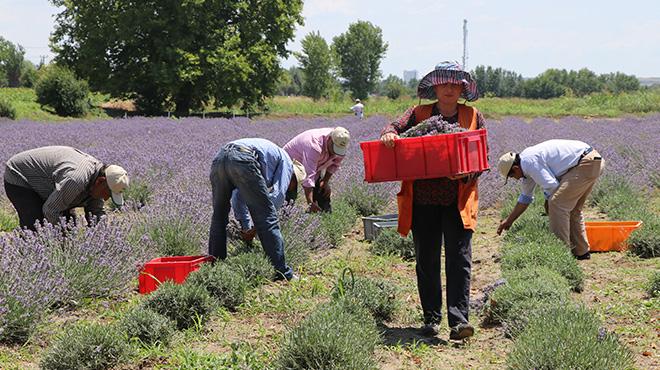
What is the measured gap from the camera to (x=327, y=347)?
3307 millimetres

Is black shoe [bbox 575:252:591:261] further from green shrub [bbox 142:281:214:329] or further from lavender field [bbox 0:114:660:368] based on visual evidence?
green shrub [bbox 142:281:214:329]

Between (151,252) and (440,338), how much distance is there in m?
2.50

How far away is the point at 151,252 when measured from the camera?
5676 mm

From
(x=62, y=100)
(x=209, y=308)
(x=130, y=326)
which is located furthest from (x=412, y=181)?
(x=62, y=100)

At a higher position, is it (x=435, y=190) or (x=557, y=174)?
(x=435, y=190)

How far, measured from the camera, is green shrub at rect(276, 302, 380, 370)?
→ 3299mm

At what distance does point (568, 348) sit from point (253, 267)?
239 centimetres

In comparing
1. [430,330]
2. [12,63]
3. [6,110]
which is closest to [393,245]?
[430,330]

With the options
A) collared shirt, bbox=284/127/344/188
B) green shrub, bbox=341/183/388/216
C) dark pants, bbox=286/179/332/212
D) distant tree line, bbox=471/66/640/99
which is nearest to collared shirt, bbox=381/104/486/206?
collared shirt, bbox=284/127/344/188

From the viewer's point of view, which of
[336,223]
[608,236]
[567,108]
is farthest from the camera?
[567,108]

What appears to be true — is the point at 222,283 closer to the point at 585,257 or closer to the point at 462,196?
the point at 462,196

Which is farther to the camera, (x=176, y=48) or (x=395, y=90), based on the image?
(x=395, y=90)

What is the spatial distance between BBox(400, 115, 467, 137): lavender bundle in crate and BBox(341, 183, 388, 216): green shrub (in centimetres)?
459

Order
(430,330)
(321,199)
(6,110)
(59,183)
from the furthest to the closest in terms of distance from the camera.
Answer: (6,110), (321,199), (59,183), (430,330)
